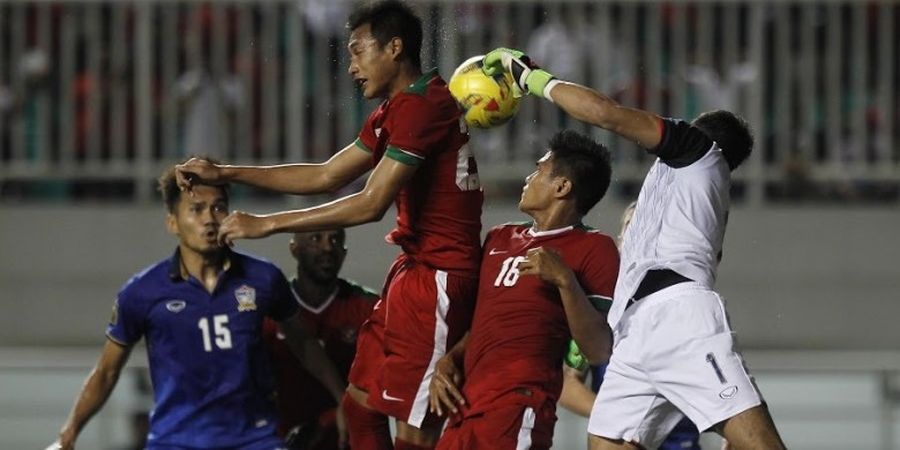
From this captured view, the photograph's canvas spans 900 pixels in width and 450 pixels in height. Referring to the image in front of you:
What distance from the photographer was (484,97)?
7.38 meters

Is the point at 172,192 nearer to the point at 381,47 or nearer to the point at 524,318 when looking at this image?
the point at 381,47

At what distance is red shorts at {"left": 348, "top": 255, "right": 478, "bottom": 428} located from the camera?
747 centimetres

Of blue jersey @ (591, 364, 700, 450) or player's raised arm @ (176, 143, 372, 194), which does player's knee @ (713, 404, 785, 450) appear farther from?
player's raised arm @ (176, 143, 372, 194)

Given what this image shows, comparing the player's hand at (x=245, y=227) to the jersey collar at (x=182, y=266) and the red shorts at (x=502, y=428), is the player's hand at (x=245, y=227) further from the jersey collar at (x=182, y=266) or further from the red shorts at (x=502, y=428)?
the jersey collar at (x=182, y=266)

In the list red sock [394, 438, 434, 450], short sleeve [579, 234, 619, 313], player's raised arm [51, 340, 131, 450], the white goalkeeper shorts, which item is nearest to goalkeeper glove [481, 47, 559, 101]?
short sleeve [579, 234, 619, 313]

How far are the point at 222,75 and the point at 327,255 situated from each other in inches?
205

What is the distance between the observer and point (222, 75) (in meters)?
13.8

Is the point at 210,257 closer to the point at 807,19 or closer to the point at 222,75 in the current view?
the point at 222,75

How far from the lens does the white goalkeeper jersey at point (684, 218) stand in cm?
718

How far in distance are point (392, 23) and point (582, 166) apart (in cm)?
88

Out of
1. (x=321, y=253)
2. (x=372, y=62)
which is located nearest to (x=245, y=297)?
(x=321, y=253)

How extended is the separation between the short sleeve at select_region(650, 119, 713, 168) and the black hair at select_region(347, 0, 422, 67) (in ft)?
3.37

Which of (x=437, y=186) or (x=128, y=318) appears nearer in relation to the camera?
(x=437, y=186)

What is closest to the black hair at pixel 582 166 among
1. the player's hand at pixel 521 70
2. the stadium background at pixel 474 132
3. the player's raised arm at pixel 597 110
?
the player's hand at pixel 521 70
